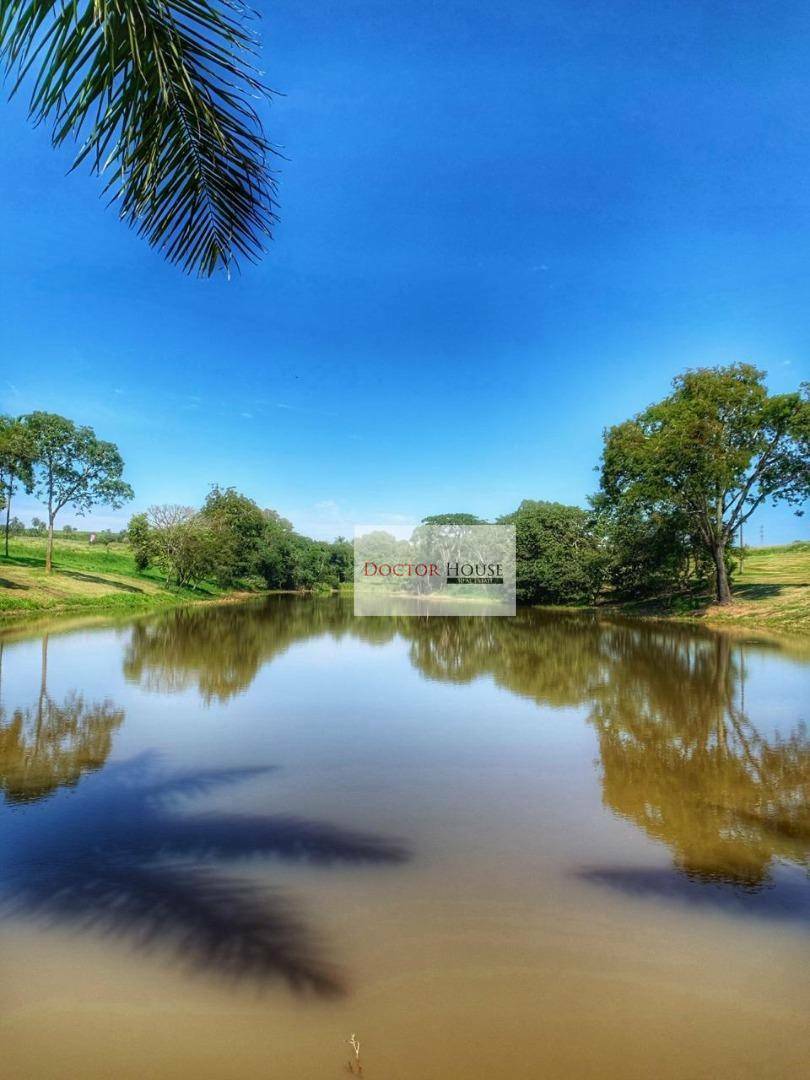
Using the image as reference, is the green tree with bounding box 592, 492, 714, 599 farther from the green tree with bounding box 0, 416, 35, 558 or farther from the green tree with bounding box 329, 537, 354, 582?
the green tree with bounding box 329, 537, 354, 582

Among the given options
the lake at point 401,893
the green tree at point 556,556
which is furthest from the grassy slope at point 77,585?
the green tree at point 556,556

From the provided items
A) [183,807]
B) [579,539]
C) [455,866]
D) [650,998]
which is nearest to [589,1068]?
[650,998]

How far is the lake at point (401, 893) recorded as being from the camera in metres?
2.78

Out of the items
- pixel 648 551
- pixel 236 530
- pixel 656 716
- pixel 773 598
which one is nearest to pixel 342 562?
pixel 236 530

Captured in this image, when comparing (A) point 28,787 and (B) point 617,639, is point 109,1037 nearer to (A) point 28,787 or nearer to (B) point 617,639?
(A) point 28,787

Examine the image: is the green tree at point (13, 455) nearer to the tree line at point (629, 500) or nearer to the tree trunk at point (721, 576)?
the tree line at point (629, 500)

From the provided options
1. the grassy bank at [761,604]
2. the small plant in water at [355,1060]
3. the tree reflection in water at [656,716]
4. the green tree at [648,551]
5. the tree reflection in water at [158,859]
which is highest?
the green tree at [648,551]

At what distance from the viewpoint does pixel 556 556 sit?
45.7 metres

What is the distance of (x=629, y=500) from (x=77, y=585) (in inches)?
1318

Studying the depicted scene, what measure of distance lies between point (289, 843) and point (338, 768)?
2.02 meters

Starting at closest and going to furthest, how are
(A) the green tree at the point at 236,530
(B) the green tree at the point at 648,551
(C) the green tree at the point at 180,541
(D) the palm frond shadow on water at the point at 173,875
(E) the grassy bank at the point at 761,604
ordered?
(D) the palm frond shadow on water at the point at 173,875 → (E) the grassy bank at the point at 761,604 → (B) the green tree at the point at 648,551 → (C) the green tree at the point at 180,541 → (A) the green tree at the point at 236,530

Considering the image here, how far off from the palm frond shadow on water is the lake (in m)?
0.02

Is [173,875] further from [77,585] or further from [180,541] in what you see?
[180,541]

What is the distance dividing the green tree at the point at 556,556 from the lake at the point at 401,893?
3519cm
